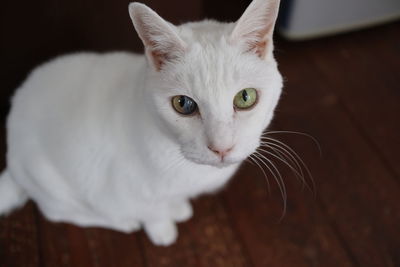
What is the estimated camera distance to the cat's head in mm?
765

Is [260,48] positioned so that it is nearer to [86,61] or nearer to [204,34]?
[204,34]

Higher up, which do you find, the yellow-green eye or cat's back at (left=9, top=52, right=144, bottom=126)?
the yellow-green eye

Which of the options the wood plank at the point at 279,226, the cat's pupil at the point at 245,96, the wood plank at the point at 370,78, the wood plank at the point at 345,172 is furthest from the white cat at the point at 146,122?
the wood plank at the point at 370,78

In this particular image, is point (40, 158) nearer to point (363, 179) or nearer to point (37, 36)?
point (37, 36)

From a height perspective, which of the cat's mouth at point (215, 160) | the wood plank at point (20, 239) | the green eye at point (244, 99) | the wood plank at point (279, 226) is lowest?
the wood plank at point (279, 226)

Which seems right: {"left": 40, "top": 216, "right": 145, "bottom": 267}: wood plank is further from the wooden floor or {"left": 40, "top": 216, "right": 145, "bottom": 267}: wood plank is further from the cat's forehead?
the cat's forehead

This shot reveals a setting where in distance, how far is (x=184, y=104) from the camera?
31.7 inches

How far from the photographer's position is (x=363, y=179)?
1374mm

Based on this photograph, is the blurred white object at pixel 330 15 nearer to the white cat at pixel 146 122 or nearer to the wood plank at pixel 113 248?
the white cat at pixel 146 122

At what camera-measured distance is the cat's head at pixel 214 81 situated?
0.76 metres

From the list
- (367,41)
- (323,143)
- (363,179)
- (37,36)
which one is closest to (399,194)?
(363,179)

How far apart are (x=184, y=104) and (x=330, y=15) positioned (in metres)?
1.08

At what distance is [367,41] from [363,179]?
673mm

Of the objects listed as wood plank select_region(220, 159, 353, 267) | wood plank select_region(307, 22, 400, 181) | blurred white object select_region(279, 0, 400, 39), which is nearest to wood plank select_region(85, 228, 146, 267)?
wood plank select_region(220, 159, 353, 267)
